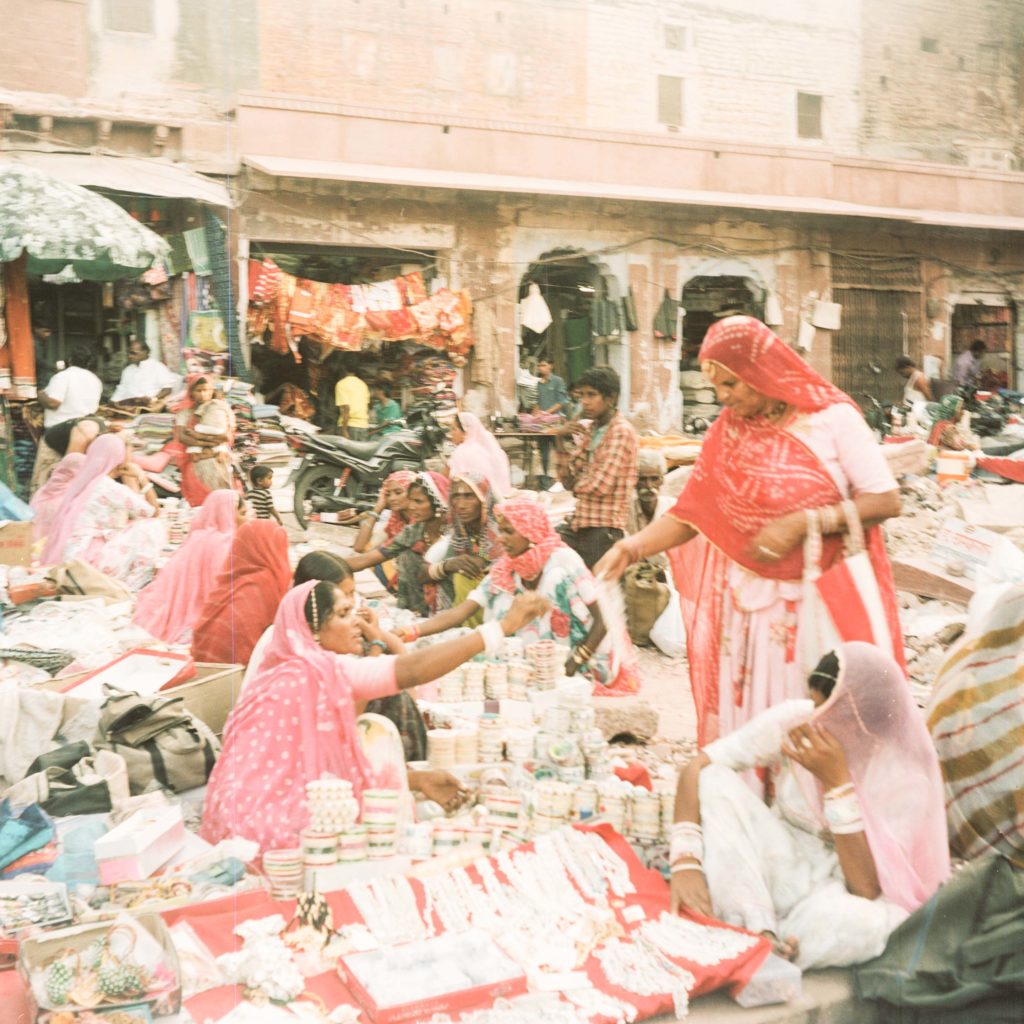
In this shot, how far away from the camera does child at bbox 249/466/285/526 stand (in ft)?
14.6

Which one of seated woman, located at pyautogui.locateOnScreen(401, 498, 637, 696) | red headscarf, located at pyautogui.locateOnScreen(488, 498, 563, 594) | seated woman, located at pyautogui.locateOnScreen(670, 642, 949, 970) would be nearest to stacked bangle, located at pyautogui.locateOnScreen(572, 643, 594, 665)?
seated woman, located at pyautogui.locateOnScreen(401, 498, 637, 696)

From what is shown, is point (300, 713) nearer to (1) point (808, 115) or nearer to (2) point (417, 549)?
(2) point (417, 549)

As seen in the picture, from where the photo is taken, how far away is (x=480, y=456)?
4590 mm

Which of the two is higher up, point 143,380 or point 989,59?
point 989,59

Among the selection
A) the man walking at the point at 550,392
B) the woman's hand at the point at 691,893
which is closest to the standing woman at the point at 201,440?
the man walking at the point at 550,392

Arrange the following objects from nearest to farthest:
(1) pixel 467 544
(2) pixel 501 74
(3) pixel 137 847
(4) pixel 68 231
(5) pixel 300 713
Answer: (3) pixel 137 847, (5) pixel 300 713, (4) pixel 68 231, (2) pixel 501 74, (1) pixel 467 544

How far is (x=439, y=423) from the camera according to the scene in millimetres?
4480

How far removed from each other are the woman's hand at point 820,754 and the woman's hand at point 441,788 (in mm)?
1039

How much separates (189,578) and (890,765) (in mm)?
3219

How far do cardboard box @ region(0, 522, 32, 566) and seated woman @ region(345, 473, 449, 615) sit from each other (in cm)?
141

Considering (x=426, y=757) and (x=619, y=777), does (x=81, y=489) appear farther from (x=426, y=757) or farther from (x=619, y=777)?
(x=619, y=777)

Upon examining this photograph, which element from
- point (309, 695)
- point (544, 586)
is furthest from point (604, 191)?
point (309, 695)

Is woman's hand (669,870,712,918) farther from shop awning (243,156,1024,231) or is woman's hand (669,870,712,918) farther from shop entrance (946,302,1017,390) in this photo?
shop entrance (946,302,1017,390)

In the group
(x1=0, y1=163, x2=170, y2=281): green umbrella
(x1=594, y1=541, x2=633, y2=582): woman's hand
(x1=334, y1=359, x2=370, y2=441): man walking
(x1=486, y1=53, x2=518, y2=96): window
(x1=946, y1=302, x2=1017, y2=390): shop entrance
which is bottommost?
(x1=594, y1=541, x2=633, y2=582): woman's hand
